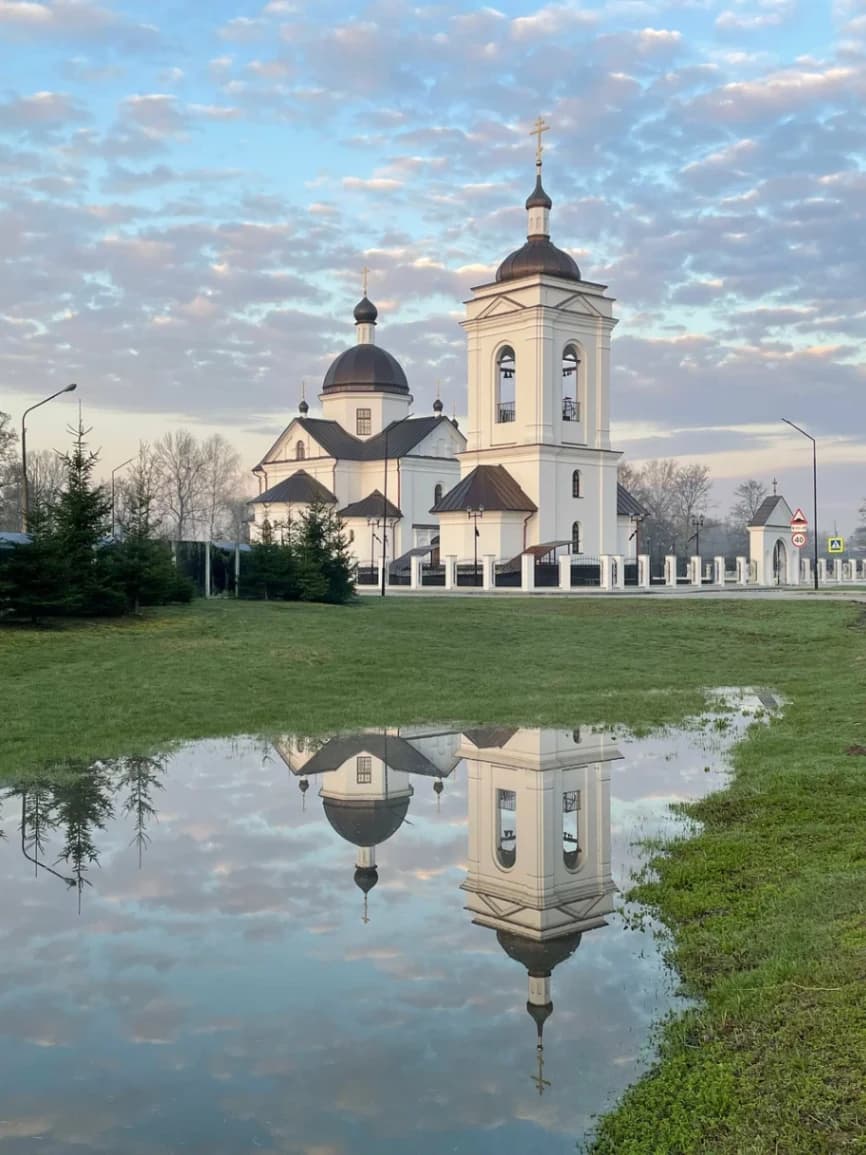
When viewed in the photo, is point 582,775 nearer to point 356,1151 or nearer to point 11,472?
point 356,1151

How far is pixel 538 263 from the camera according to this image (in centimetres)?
5138

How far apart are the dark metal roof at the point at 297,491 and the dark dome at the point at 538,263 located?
16094mm

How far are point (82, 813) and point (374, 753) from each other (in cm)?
371

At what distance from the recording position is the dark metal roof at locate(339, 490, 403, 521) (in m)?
59.9

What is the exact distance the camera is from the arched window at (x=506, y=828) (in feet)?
26.9

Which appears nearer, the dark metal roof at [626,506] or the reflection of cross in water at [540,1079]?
the reflection of cross in water at [540,1079]

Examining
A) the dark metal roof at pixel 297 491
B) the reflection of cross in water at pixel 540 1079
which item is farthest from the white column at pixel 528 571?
the reflection of cross in water at pixel 540 1079

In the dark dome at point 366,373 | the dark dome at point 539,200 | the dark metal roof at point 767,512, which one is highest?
the dark dome at point 539,200

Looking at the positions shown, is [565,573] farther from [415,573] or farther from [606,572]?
[415,573]

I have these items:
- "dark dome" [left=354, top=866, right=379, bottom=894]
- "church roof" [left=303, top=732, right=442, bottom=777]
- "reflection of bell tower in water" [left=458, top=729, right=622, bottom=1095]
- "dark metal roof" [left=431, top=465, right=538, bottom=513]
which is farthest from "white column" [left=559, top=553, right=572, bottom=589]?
"dark dome" [left=354, top=866, right=379, bottom=894]

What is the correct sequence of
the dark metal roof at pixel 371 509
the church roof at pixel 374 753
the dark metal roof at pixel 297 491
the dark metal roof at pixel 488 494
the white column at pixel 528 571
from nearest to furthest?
the church roof at pixel 374 753, the white column at pixel 528 571, the dark metal roof at pixel 488 494, the dark metal roof at pixel 371 509, the dark metal roof at pixel 297 491

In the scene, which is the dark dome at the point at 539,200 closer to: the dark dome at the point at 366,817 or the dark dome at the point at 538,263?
the dark dome at the point at 538,263

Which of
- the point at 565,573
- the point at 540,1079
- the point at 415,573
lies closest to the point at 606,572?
the point at 565,573

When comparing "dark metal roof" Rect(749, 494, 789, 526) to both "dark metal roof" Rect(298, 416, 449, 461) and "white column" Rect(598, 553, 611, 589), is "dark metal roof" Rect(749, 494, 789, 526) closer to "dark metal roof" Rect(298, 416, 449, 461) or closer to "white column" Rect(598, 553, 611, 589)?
"white column" Rect(598, 553, 611, 589)
